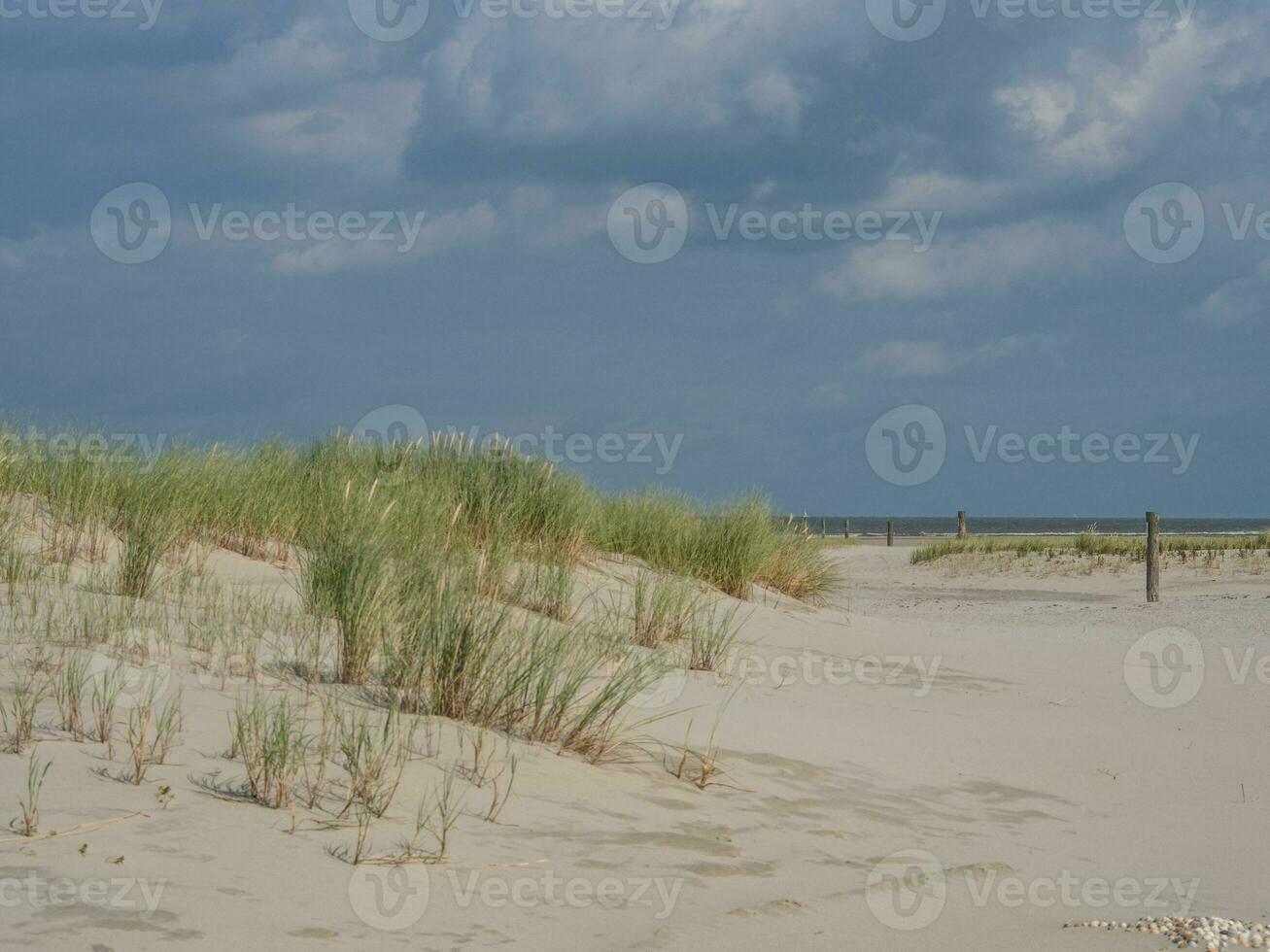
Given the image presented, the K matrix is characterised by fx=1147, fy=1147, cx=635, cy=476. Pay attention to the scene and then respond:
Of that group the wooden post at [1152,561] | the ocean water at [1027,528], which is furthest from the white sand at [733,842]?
the ocean water at [1027,528]

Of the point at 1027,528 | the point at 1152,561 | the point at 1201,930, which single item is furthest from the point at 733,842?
the point at 1027,528

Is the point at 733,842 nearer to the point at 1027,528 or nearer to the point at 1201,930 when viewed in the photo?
the point at 1201,930

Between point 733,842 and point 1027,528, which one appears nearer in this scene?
point 733,842

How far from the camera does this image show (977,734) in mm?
6652

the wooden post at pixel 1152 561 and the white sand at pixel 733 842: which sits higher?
the wooden post at pixel 1152 561

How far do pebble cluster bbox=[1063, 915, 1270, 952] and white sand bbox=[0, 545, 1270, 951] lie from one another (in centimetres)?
8

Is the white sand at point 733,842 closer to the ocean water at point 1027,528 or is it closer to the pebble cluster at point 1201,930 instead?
the pebble cluster at point 1201,930

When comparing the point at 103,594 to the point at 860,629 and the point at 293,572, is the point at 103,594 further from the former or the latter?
the point at 860,629

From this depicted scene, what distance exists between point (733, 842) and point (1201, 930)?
1479 mm

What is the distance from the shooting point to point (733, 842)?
402cm

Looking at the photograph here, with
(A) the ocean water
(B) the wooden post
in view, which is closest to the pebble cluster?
(B) the wooden post

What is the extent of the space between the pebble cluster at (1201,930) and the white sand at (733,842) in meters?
0.08

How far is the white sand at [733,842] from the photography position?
302 centimetres

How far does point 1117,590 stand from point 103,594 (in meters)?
19.7
